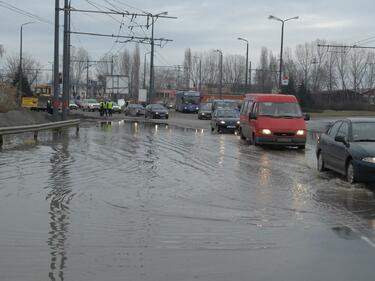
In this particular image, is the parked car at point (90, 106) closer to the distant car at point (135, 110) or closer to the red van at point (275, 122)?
the distant car at point (135, 110)

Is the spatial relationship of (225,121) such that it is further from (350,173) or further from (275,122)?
(350,173)

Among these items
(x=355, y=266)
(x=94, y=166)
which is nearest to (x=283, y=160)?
(x=94, y=166)

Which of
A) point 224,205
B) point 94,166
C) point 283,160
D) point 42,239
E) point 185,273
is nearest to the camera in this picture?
point 185,273

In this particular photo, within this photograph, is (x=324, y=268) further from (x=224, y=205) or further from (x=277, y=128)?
(x=277, y=128)

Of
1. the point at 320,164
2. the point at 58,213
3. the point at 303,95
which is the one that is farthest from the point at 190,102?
the point at 58,213

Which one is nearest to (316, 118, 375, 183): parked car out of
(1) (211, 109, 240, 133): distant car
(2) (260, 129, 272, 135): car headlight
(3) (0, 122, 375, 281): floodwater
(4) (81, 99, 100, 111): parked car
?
(3) (0, 122, 375, 281): floodwater

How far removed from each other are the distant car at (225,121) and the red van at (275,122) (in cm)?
904

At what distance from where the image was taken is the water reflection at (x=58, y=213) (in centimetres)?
606

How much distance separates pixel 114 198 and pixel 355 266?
4985mm

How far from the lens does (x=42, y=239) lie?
7.09 metres

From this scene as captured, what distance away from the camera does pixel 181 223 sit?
820cm

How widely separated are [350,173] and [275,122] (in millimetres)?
10055

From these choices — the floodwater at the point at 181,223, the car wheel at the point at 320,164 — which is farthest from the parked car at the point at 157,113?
the car wheel at the point at 320,164

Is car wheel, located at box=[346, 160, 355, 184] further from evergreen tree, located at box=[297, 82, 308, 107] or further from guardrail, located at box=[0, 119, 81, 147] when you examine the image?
evergreen tree, located at box=[297, 82, 308, 107]
